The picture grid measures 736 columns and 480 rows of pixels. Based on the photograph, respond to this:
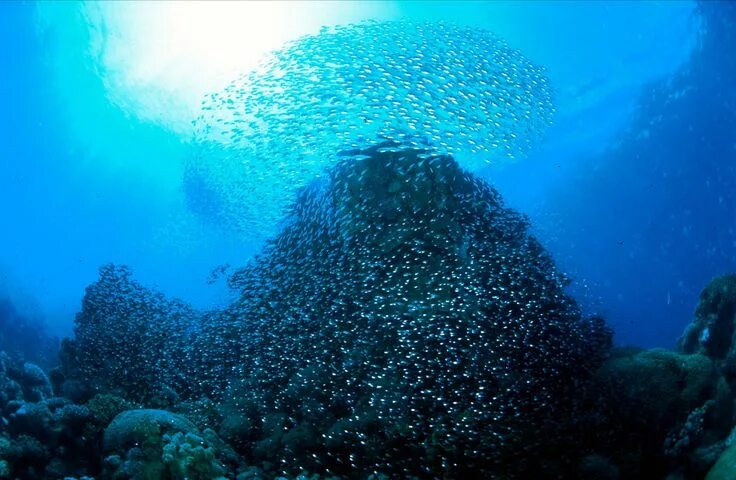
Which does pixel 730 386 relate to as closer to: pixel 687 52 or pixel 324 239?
pixel 324 239

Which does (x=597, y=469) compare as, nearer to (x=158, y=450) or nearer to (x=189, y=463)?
(x=189, y=463)

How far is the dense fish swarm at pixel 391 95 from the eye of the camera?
11.6 m

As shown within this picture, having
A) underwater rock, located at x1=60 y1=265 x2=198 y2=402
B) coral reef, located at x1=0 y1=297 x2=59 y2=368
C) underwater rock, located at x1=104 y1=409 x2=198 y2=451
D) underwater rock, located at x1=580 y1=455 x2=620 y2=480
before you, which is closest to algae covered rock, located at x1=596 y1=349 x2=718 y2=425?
underwater rock, located at x1=580 y1=455 x2=620 y2=480

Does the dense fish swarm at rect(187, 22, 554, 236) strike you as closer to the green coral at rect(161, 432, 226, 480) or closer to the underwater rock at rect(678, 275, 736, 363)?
the underwater rock at rect(678, 275, 736, 363)

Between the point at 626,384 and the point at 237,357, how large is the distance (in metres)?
9.56

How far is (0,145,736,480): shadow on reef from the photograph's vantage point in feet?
23.8

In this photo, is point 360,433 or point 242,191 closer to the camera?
point 360,433

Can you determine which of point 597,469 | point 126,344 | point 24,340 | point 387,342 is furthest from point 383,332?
point 24,340

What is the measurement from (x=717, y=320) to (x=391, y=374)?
949cm

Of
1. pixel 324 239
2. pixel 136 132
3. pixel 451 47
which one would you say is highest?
pixel 136 132

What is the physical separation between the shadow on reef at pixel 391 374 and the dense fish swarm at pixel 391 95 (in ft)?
3.20

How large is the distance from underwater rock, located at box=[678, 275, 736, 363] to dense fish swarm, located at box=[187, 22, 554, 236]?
6.76 meters

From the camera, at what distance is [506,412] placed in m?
8.19

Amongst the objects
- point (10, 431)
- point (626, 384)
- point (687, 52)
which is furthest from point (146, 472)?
point (687, 52)
